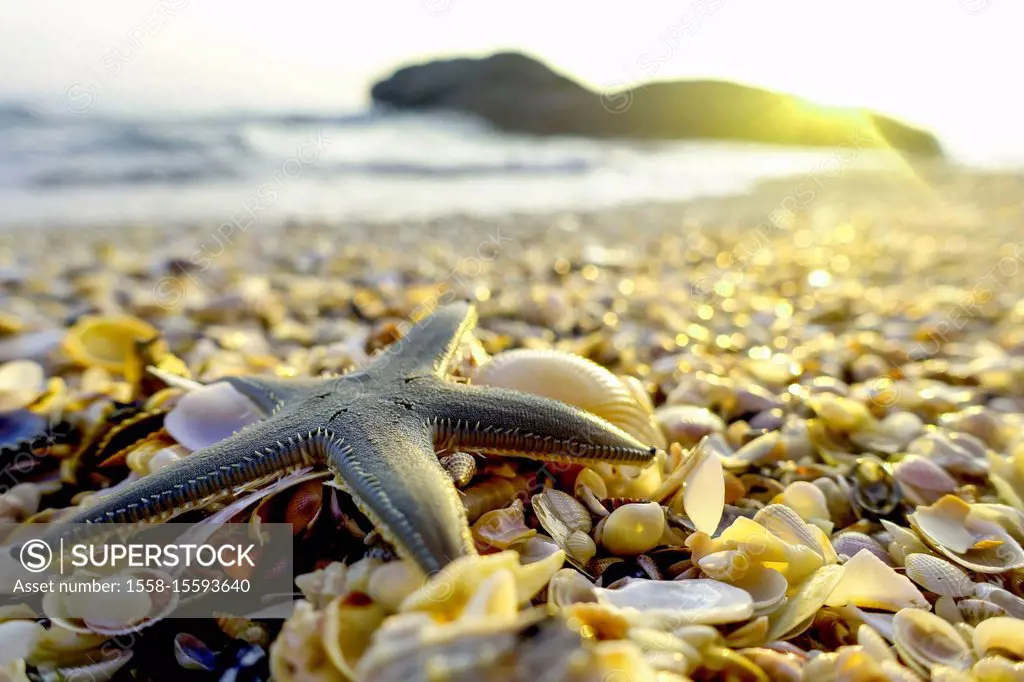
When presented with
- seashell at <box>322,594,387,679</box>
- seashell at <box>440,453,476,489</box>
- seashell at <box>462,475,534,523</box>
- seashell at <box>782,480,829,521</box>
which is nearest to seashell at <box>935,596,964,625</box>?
seashell at <box>782,480,829,521</box>

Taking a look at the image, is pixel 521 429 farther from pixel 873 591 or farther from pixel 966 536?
pixel 966 536

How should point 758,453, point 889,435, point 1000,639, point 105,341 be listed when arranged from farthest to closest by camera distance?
1. point 105,341
2. point 889,435
3. point 758,453
4. point 1000,639

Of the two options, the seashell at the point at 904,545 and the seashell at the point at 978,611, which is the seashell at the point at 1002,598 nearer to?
the seashell at the point at 978,611

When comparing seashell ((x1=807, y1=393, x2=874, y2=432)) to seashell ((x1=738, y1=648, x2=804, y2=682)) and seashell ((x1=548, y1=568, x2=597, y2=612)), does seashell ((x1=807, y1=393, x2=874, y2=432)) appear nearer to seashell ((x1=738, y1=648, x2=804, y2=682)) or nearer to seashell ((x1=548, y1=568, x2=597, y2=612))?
seashell ((x1=738, y1=648, x2=804, y2=682))

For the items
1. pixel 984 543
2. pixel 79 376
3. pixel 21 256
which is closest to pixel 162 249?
pixel 21 256

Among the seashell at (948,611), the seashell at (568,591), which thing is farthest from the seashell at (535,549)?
the seashell at (948,611)

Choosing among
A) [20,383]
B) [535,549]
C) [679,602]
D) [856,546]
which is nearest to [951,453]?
[856,546]
